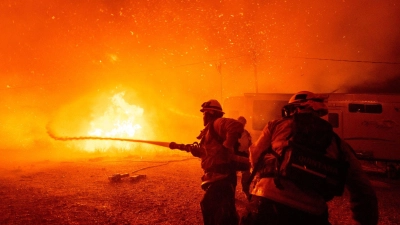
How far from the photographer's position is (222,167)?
3.46 meters

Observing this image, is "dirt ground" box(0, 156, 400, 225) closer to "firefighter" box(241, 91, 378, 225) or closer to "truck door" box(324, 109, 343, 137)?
"truck door" box(324, 109, 343, 137)

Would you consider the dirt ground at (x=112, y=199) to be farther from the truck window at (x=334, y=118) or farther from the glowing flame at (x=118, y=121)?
the glowing flame at (x=118, y=121)

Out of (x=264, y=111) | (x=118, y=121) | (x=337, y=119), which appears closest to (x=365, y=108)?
(x=337, y=119)

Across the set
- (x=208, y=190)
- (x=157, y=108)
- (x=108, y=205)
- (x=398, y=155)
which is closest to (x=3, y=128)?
(x=157, y=108)

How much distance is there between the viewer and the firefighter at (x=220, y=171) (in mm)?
3299

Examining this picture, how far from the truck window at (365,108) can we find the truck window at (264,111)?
2652 mm

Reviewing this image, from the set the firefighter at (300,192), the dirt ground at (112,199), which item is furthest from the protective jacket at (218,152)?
the dirt ground at (112,199)

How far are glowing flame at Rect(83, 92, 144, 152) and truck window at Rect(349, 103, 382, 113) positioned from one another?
15881 millimetres

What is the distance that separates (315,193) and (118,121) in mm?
20931

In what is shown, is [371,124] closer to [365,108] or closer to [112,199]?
[365,108]

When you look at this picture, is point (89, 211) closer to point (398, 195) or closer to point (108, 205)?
point (108, 205)

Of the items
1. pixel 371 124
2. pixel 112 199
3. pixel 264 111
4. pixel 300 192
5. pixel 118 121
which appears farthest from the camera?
pixel 118 121

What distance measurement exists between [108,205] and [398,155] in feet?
34.0

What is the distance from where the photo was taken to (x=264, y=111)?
39.9 feet
